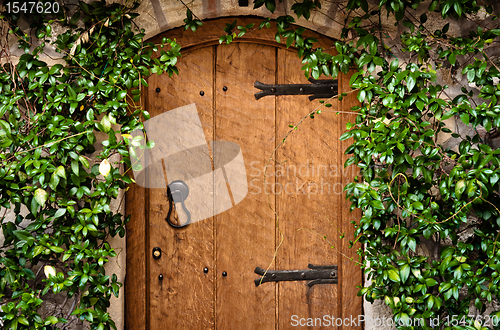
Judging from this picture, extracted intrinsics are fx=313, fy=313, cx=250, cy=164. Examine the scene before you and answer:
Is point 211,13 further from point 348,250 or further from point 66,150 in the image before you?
point 348,250

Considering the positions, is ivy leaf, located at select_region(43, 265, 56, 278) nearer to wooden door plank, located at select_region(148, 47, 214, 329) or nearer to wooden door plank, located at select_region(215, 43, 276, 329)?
wooden door plank, located at select_region(148, 47, 214, 329)

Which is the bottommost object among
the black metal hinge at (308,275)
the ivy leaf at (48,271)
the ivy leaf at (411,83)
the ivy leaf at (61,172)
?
the black metal hinge at (308,275)

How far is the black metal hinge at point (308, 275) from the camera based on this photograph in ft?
5.52

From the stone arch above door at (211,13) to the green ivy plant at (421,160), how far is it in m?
0.06

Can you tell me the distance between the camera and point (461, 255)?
144 centimetres

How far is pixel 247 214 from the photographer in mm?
1689

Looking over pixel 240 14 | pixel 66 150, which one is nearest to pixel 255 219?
pixel 66 150

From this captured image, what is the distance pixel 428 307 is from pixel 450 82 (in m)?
1.09

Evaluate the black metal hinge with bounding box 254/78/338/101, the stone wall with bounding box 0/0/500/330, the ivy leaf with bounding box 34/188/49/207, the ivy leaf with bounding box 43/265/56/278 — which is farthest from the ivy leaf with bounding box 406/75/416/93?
the ivy leaf with bounding box 43/265/56/278

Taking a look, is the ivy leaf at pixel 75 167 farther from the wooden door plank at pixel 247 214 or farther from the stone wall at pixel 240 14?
the wooden door plank at pixel 247 214

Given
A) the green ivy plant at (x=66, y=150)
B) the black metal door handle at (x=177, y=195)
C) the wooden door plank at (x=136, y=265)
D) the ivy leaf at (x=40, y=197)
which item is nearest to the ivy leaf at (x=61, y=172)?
the green ivy plant at (x=66, y=150)

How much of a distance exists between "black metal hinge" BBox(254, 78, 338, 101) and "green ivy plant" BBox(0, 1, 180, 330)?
0.49 meters

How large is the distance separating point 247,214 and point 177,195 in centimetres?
38

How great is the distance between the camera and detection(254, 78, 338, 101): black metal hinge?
167 cm
